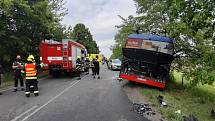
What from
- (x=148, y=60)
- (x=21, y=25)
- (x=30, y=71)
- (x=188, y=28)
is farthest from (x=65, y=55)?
(x=188, y=28)

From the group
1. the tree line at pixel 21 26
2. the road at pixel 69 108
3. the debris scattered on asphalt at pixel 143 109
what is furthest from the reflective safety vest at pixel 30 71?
the tree line at pixel 21 26

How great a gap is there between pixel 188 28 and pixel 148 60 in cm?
613

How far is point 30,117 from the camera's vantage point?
38.5 feet

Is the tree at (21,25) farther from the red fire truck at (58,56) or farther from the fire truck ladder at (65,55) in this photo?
the fire truck ladder at (65,55)

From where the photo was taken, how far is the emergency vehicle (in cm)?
2200

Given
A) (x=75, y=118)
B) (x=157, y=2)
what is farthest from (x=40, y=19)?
(x=75, y=118)

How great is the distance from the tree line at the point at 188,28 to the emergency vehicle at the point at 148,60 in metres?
1.68

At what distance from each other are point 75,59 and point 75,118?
20045mm

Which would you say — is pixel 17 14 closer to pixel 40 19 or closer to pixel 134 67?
pixel 40 19

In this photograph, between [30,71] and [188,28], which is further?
[30,71]

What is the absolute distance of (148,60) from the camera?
22297 mm

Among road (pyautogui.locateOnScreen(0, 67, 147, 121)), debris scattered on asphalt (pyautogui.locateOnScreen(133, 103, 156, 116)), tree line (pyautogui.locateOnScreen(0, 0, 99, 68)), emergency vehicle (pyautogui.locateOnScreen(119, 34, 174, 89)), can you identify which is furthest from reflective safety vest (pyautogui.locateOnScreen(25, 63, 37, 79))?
tree line (pyautogui.locateOnScreen(0, 0, 99, 68))

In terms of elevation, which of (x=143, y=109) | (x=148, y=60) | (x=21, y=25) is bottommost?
(x=143, y=109)

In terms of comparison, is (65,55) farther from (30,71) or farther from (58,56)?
(30,71)
